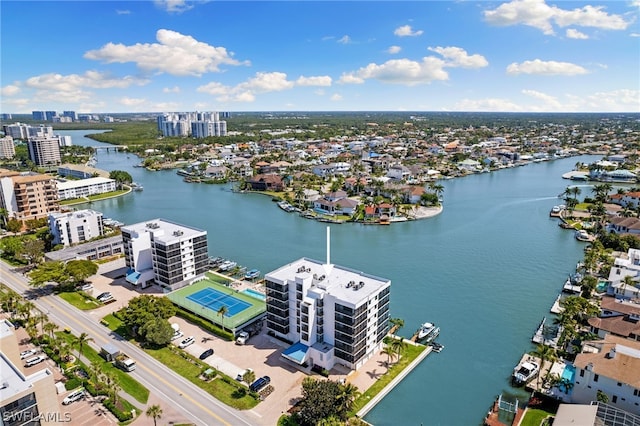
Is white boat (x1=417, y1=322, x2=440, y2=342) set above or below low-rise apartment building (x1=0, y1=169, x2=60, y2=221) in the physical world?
below

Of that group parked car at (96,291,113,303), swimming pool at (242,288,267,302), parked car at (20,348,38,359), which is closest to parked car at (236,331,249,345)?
swimming pool at (242,288,267,302)

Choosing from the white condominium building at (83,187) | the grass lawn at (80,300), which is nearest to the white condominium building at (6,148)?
the white condominium building at (83,187)

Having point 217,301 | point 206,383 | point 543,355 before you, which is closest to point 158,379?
point 206,383

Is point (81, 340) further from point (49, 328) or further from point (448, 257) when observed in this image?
point (448, 257)

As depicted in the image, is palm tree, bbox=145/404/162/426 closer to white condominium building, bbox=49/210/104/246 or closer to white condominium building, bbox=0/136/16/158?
white condominium building, bbox=49/210/104/246

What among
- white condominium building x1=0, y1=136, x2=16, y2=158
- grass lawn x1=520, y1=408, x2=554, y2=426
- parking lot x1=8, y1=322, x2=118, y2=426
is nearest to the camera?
parking lot x1=8, y1=322, x2=118, y2=426

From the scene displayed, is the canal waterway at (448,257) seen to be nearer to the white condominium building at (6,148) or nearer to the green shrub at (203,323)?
the green shrub at (203,323)
